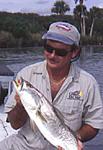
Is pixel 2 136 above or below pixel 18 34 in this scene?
above

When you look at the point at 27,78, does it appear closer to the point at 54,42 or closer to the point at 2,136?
the point at 54,42

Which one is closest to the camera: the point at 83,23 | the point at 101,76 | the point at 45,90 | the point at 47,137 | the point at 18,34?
the point at 47,137

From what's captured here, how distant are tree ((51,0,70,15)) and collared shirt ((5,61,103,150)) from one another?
93006mm

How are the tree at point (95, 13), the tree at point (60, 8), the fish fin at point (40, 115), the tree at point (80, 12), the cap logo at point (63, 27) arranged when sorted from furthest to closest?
1. the tree at point (60, 8)
2. the tree at point (95, 13)
3. the tree at point (80, 12)
4. the cap logo at point (63, 27)
5. the fish fin at point (40, 115)

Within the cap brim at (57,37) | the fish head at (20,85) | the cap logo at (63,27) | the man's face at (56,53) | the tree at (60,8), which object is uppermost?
the cap logo at (63,27)

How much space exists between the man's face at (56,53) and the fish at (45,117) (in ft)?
0.83

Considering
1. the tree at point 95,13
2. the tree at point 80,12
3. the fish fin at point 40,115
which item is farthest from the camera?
the tree at point 95,13

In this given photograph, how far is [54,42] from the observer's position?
366 centimetres

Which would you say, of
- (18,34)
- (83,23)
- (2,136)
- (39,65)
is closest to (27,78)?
(39,65)

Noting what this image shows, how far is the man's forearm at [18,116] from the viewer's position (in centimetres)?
363

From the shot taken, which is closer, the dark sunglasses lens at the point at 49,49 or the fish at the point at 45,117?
the fish at the point at 45,117

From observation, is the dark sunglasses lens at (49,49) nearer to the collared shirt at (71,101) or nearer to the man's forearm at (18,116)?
the collared shirt at (71,101)

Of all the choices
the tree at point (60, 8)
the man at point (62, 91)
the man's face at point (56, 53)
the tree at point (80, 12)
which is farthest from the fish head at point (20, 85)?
the tree at point (60, 8)

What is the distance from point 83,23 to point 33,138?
77.5m
